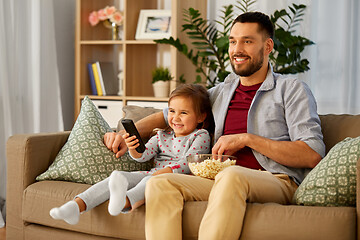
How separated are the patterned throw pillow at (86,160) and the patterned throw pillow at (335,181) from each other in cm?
88

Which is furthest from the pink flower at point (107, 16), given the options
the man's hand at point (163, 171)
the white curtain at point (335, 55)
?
the man's hand at point (163, 171)

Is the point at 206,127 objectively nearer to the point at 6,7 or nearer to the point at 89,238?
the point at 89,238

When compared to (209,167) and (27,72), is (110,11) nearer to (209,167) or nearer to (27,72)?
(27,72)

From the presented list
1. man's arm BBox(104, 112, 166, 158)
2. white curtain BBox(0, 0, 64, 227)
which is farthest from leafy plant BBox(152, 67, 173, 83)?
man's arm BBox(104, 112, 166, 158)

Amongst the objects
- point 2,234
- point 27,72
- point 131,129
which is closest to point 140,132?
point 131,129

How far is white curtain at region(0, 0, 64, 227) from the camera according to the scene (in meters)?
3.54

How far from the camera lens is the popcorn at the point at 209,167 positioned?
203 centimetres

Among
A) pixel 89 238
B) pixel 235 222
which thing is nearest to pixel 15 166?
pixel 89 238

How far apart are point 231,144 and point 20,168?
0.96 meters

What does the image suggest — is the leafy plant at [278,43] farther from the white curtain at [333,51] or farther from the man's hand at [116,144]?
the man's hand at [116,144]

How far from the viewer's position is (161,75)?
3932 millimetres

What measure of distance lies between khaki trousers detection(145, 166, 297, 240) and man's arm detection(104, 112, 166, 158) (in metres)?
0.50

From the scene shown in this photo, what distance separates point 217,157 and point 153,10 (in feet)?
7.38

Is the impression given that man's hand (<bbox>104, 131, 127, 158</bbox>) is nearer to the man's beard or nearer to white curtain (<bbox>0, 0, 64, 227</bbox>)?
the man's beard
